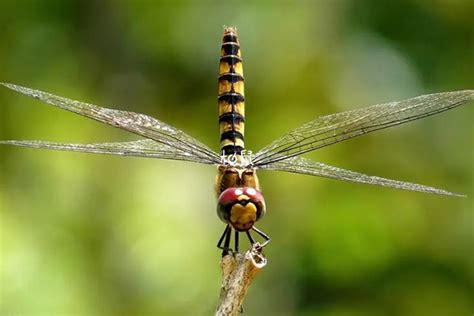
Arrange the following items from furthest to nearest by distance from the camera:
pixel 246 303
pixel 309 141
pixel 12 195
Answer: pixel 246 303 < pixel 12 195 < pixel 309 141

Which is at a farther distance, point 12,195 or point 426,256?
point 426,256

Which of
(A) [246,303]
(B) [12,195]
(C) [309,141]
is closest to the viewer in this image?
(C) [309,141]

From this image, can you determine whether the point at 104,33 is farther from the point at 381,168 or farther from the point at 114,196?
the point at 381,168

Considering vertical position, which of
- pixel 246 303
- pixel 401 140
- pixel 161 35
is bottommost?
pixel 246 303

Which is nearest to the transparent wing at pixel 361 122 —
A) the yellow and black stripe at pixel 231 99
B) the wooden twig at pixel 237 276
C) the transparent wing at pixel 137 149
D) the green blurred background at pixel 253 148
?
the yellow and black stripe at pixel 231 99

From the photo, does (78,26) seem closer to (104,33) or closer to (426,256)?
(104,33)

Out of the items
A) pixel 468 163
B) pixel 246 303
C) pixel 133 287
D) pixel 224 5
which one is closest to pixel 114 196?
pixel 133 287

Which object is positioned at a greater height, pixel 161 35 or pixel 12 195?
pixel 161 35
